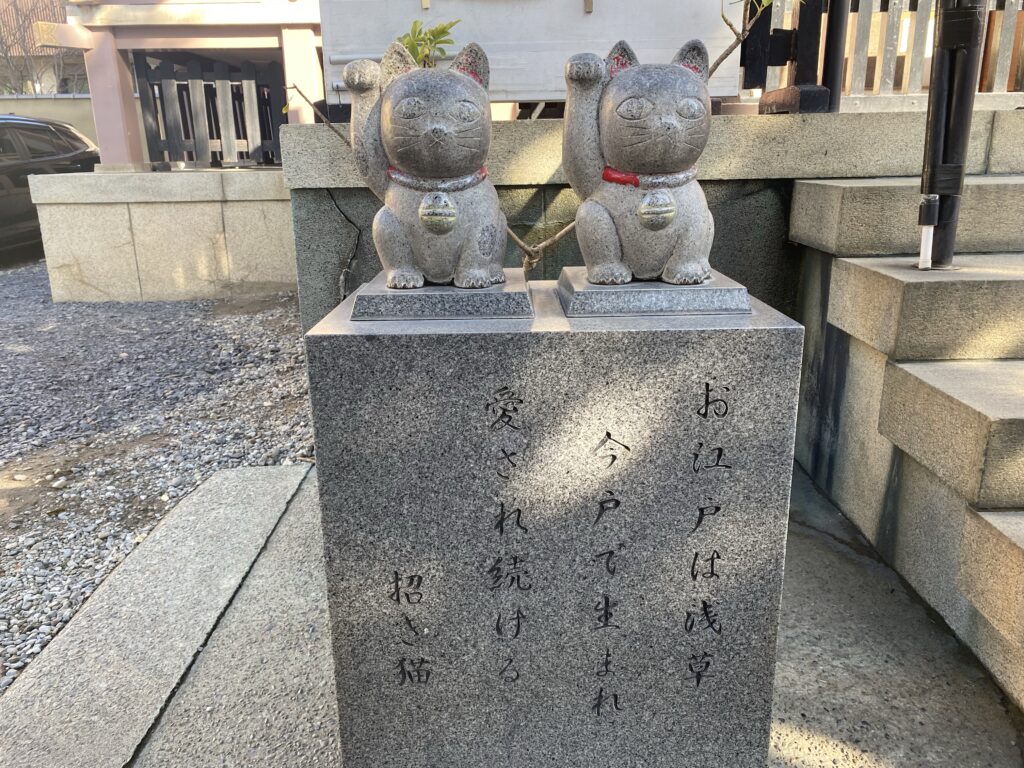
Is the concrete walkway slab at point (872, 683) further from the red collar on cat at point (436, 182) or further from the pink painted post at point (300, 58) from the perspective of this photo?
the pink painted post at point (300, 58)

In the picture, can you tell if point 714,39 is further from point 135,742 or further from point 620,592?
point 135,742

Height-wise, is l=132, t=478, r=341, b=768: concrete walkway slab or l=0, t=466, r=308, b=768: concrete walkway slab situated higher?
l=0, t=466, r=308, b=768: concrete walkway slab

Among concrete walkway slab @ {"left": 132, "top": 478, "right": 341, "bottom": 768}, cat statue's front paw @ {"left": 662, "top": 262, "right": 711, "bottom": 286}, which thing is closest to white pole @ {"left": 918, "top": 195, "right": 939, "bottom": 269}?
cat statue's front paw @ {"left": 662, "top": 262, "right": 711, "bottom": 286}

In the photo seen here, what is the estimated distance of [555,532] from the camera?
6.47ft

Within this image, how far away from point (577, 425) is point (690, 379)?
321mm

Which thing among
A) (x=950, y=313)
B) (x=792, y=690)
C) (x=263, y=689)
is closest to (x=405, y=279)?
(x=263, y=689)

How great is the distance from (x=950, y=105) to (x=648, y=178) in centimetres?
144

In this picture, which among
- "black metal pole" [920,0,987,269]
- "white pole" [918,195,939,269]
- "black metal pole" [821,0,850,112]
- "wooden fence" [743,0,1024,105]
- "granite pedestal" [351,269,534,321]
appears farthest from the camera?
"wooden fence" [743,0,1024,105]

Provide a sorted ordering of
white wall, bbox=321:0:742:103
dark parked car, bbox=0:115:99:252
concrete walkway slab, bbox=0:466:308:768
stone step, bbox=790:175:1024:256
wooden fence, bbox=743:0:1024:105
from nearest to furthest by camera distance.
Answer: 1. concrete walkway slab, bbox=0:466:308:768
2. stone step, bbox=790:175:1024:256
3. white wall, bbox=321:0:742:103
4. wooden fence, bbox=743:0:1024:105
5. dark parked car, bbox=0:115:99:252

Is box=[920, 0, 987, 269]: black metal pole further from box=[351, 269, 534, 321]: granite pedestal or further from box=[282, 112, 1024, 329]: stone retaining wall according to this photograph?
box=[351, 269, 534, 321]: granite pedestal

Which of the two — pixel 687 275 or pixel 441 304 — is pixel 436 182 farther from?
pixel 687 275

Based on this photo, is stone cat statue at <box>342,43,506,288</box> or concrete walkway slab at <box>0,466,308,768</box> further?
concrete walkway slab at <box>0,466,308,768</box>

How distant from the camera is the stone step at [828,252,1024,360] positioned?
8.41 feet

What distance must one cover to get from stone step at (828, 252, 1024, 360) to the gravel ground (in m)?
3.27
